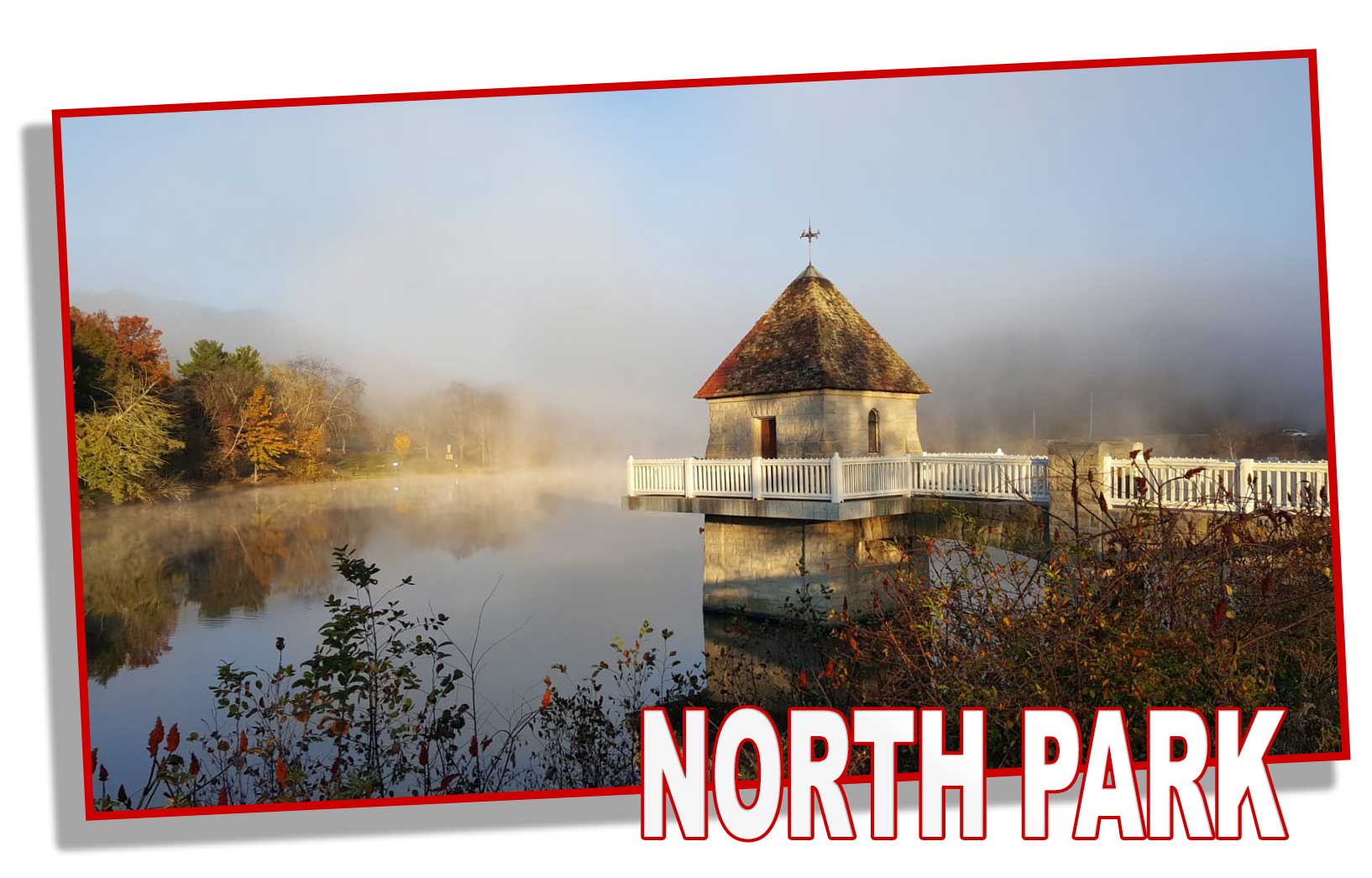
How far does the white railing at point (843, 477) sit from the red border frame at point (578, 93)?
371 cm

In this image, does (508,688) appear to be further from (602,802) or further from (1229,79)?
(1229,79)

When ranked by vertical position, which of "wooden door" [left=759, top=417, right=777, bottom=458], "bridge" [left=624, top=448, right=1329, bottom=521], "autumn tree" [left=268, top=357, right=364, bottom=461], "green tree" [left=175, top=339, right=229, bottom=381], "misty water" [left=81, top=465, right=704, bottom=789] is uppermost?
"green tree" [left=175, top=339, right=229, bottom=381]

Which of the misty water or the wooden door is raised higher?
the wooden door

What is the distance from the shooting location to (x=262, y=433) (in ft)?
29.3

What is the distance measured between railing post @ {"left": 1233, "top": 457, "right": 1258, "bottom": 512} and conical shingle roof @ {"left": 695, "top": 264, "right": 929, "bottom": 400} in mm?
5110

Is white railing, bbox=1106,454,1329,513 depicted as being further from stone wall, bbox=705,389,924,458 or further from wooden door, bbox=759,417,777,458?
wooden door, bbox=759,417,777,458

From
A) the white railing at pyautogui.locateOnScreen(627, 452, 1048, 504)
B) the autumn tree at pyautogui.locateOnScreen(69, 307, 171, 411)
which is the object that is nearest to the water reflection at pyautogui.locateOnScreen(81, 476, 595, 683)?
the autumn tree at pyautogui.locateOnScreen(69, 307, 171, 411)

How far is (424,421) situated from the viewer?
10109 millimetres

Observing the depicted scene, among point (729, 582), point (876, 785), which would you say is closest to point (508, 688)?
point (729, 582)

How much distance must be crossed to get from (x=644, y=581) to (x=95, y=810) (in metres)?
8.47

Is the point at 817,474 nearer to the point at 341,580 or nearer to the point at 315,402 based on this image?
the point at 341,580

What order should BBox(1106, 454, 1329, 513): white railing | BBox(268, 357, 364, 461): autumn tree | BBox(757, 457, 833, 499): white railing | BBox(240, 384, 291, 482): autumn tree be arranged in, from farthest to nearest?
1. BBox(757, 457, 833, 499): white railing
2. BBox(268, 357, 364, 461): autumn tree
3. BBox(240, 384, 291, 482): autumn tree
4. BBox(1106, 454, 1329, 513): white railing

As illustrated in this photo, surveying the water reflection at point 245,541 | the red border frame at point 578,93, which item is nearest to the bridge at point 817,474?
the water reflection at point 245,541

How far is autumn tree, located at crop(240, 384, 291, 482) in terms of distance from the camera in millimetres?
8562
